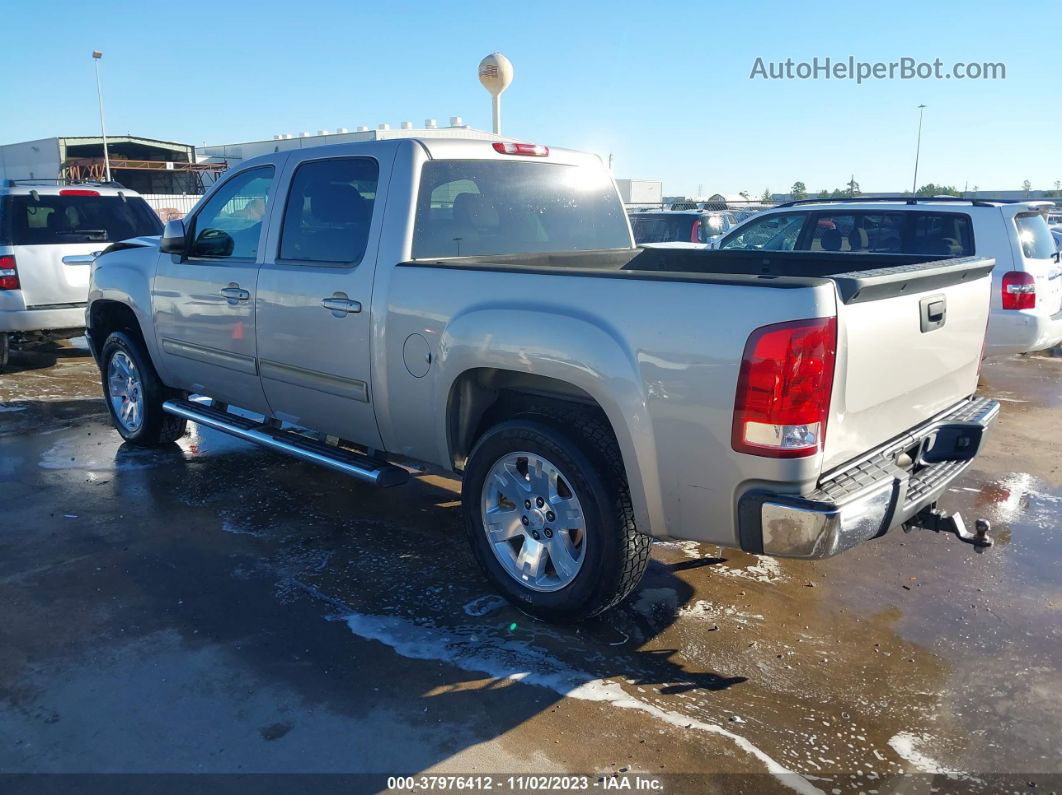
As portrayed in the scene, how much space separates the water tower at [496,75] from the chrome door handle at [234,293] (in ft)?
37.9

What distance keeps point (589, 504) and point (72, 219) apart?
815 cm

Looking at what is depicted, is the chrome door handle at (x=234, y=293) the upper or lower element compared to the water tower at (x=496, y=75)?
lower

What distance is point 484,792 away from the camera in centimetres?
267

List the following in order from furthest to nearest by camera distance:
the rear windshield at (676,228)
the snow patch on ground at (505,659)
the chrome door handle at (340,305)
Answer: the rear windshield at (676,228)
the chrome door handle at (340,305)
the snow patch on ground at (505,659)

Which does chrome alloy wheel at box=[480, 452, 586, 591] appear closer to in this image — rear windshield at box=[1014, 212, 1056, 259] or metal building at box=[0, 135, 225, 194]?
rear windshield at box=[1014, 212, 1056, 259]

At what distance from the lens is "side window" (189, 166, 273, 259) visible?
4.97 metres

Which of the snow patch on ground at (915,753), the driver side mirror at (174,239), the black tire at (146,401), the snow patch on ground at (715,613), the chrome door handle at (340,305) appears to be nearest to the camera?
the snow patch on ground at (915,753)

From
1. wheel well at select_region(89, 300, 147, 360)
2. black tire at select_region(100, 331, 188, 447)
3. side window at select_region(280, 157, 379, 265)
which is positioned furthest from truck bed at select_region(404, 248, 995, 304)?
wheel well at select_region(89, 300, 147, 360)

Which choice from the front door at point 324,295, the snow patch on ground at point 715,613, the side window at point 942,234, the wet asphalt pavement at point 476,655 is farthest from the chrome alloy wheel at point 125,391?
the side window at point 942,234

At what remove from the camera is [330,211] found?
14.8 ft

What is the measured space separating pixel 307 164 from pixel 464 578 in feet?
7.98

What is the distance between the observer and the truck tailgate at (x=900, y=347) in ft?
9.63

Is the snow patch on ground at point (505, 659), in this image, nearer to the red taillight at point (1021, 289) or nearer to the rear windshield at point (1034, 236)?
the red taillight at point (1021, 289)

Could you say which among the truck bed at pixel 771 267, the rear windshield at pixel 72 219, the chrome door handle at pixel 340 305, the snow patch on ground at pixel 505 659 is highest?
the rear windshield at pixel 72 219
